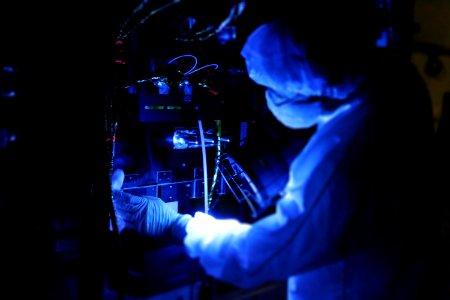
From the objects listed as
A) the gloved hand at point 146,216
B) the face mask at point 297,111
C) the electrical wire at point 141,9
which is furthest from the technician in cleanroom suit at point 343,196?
the electrical wire at point 141,9

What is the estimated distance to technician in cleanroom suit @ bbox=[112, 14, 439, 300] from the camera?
4.07 feet

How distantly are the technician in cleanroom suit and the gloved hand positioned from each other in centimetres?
24

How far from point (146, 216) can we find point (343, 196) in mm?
1067

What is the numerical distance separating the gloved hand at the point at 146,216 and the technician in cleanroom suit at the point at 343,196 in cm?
24

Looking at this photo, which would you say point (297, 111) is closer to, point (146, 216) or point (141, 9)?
point (141, 9)

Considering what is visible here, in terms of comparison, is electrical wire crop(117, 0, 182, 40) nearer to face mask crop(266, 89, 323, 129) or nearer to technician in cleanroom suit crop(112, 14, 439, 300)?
technician in cleanroom suit crop(112, 14, 439, 300)

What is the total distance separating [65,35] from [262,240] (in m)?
1.18

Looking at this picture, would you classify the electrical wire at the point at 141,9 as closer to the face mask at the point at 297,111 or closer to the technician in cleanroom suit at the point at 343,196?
the technician in cleanroom suit at the point at 343,196

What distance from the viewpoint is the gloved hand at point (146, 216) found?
1768 millimetres

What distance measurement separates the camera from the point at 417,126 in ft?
4.43

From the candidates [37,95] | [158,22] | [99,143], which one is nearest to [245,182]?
[99,143]

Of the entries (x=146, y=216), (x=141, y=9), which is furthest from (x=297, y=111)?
(x=146, y=216)

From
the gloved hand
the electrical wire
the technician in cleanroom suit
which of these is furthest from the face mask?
the gloved hand

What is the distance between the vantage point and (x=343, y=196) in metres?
1.23
